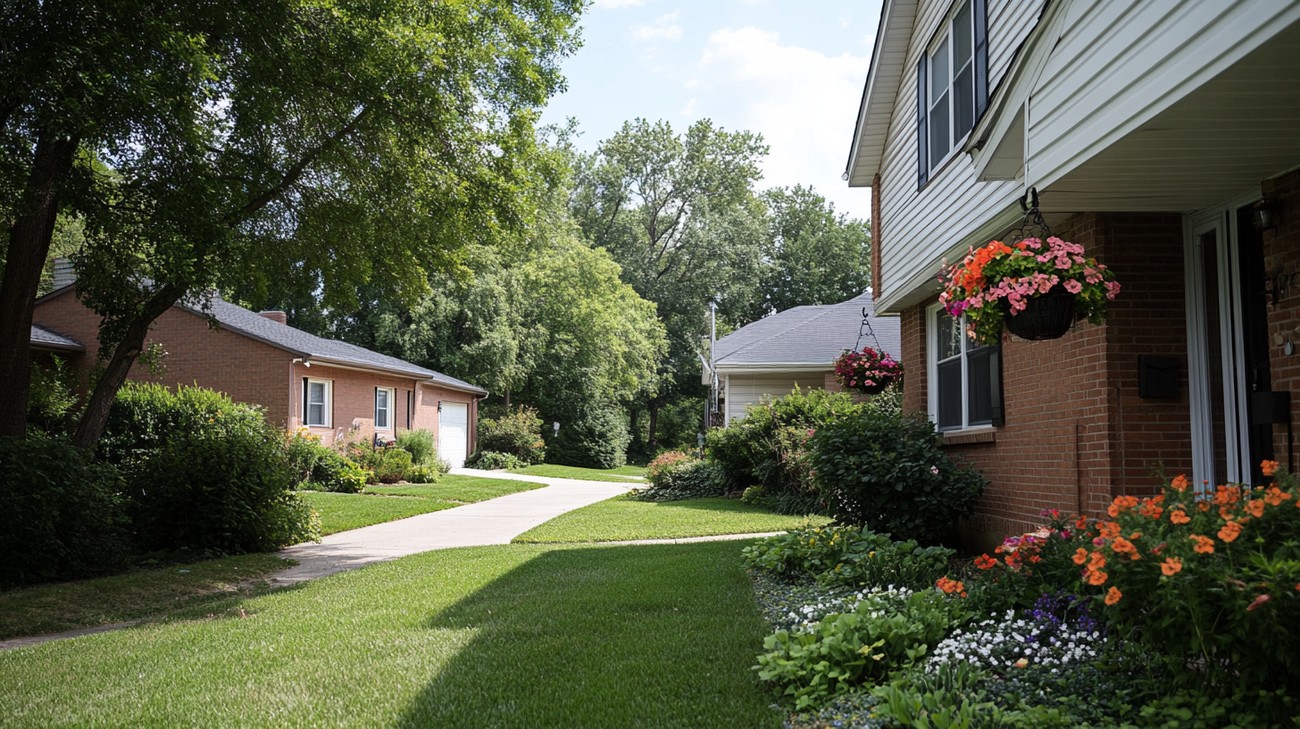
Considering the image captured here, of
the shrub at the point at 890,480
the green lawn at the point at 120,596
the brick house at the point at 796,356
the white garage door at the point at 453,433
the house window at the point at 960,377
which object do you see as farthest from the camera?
the white garage door at the point at 453,433

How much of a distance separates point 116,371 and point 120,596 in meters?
3.71

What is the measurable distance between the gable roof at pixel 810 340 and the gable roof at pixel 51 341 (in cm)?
1617

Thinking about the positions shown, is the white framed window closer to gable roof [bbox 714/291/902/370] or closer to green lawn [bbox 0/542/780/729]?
gable roof [bbox 714/291/902/370]

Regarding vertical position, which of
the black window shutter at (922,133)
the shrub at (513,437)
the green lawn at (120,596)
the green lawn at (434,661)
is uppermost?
the black window shutter at (922,133)

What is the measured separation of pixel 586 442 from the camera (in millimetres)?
40719

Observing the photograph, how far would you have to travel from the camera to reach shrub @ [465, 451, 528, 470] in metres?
33.7

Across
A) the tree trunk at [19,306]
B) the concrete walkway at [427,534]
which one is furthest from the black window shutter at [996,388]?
the tree trunk at [19,306]

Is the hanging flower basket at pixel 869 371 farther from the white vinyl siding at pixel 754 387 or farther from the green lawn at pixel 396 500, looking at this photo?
the white vinyl siding at pixel 754 387

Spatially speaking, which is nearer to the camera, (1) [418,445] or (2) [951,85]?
(2) [951,85]

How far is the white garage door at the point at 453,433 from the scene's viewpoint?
32188 millimetres

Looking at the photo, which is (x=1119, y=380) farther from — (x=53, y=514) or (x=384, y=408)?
(x=384, y=408)

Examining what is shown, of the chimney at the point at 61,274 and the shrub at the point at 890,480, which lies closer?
the shrub at the point at 890,480

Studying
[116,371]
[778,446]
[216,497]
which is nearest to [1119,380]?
[216,497]

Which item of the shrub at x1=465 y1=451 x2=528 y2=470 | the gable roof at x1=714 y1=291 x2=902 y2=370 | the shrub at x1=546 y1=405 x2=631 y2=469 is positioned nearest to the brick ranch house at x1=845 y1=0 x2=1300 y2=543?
the gable roof at x1=714 y1=291 x2=902 y2=370
